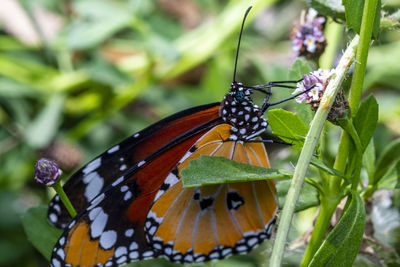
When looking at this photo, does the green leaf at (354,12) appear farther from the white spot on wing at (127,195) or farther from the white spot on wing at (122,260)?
the white spot on wing at (122,260)

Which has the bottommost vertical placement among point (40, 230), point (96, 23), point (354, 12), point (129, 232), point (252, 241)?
point (252, 241)

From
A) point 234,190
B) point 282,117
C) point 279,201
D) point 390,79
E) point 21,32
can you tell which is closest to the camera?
point 282,117

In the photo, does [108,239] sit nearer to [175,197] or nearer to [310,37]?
[175,197]

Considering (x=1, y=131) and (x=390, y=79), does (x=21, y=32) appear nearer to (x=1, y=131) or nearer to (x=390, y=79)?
(x=1, y=131)

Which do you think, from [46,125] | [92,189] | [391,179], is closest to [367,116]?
[391,179]

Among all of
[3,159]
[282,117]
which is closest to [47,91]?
[3,159]

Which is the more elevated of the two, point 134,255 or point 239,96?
point 239,96

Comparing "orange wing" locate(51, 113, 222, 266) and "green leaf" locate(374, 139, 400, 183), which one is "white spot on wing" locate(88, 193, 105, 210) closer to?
"orange wing" locate(51, 113, 222, 266)

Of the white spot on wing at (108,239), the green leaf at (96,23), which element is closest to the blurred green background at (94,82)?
the green leaf at (96,23)
